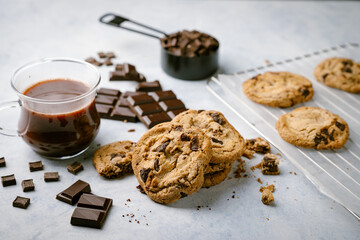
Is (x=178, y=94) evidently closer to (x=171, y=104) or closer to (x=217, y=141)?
(x=171, y=104)

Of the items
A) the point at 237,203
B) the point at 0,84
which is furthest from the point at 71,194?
the point at 0,84

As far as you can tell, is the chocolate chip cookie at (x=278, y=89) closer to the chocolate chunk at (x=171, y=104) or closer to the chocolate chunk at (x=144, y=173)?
the chocolate chunk at (x=171, y=104)

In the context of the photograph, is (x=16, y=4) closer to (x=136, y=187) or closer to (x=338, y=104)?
(x=136, y=187)

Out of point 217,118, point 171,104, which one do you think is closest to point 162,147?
point 217,118

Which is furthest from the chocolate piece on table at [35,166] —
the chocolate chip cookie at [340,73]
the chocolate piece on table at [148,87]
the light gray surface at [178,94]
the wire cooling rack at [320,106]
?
the chocolate chip cookie at [340,73]

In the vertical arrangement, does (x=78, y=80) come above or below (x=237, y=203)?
above

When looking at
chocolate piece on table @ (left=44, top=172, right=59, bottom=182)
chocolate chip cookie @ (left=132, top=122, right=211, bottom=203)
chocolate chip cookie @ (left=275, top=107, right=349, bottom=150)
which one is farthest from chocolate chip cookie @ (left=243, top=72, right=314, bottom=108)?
chocolate piece on table @ (left=44, top=172, right=59, bottom=182)

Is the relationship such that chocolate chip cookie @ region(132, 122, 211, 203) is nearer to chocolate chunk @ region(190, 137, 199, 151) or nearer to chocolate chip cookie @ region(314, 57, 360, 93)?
chocolate chunk @ region(190, 137, 199, 151)
